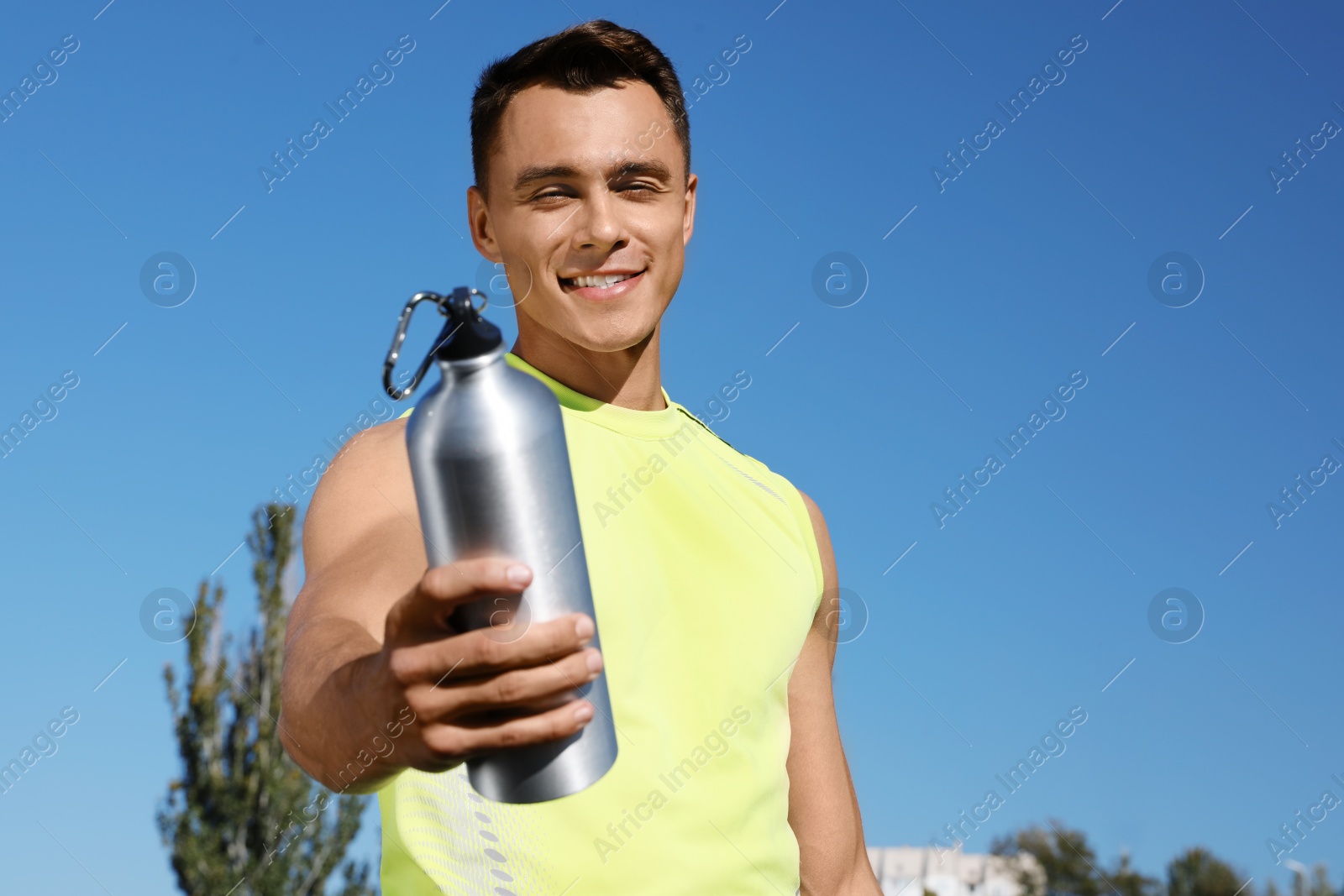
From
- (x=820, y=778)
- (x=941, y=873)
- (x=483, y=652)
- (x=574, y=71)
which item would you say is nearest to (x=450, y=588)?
(x=483, y=652)

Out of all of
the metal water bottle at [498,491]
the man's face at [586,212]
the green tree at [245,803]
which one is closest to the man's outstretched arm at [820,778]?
the man's face at [586,212]

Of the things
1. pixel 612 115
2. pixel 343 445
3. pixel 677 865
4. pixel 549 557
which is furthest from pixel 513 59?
pixel 677 865

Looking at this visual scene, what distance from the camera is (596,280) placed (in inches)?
119

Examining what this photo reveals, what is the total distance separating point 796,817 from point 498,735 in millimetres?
2028

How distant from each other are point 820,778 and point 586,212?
1756mm

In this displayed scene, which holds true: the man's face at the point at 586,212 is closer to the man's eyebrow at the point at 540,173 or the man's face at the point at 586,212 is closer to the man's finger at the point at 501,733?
the man's eyebrow at the point at 540,173

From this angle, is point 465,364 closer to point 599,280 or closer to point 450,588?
point 450,588

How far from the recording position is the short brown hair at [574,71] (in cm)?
312

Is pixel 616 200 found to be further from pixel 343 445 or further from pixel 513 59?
pixel 343 445

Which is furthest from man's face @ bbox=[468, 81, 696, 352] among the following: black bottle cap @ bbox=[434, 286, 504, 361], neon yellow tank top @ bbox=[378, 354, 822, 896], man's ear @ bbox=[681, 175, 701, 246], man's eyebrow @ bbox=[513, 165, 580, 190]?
black bottle cap @ bbox=[434, 286, 504, 361]

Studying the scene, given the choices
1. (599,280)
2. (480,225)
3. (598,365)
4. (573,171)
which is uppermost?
(480,225)

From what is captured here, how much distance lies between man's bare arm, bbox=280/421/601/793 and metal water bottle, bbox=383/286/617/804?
0.11m

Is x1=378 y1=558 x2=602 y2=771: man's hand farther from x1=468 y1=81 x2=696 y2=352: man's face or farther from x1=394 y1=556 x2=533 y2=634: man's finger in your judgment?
x1=468 y1=81 x2=696 y2=352: man's face

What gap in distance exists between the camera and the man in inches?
93.5
